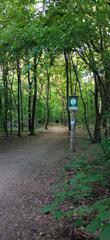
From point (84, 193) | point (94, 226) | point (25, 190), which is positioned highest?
point (94, 226)

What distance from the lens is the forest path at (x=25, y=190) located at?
17.8 ft

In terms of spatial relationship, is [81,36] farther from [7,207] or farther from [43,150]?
[43,150]

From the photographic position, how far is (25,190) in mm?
7688

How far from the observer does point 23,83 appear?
34469 millimetres

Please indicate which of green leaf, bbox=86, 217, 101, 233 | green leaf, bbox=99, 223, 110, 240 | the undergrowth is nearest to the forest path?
the undergrowth

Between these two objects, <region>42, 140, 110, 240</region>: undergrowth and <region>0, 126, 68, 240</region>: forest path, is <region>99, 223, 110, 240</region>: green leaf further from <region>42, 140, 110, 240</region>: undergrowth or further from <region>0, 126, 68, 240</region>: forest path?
<region>0, 126, 68, 240</region>: forest path

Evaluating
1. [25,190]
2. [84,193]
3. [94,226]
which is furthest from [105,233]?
[25,190]

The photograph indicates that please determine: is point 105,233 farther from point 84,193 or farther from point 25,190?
point 25,190

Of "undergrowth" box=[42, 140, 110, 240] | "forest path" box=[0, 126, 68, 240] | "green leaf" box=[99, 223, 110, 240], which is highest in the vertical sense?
"green leaf" box=[99, 223, 110, 240]

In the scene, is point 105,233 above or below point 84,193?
above

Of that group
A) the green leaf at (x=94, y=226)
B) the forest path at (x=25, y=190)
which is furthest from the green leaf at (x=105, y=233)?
the forest path at (x=25, y=190)

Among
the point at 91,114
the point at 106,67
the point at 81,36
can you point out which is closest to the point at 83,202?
the point at 81,36

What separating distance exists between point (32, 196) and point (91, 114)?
1092 inches

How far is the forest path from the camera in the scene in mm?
5438
